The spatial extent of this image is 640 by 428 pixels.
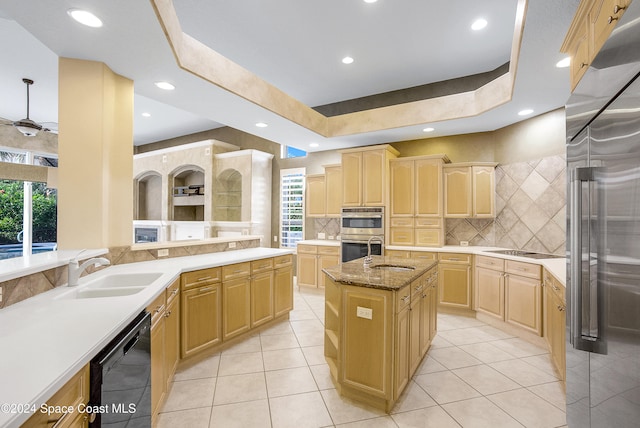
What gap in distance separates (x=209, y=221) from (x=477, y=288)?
18.8 feet

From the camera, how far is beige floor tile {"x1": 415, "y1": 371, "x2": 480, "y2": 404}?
7.39 feet

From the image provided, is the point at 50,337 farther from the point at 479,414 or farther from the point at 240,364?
the point at 479,414

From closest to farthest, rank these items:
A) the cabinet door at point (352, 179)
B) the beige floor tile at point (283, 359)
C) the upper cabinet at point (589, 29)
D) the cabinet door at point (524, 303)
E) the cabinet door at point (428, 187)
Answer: the upper cabinet at point (589, 29) < the beige floor tile at point (283, 359) < the cabinet door at point (524, 303) < the cabinet door at point (428, 187) < the cabinet door at point (352, 179)

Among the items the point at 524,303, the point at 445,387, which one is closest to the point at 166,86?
the point at 445,387

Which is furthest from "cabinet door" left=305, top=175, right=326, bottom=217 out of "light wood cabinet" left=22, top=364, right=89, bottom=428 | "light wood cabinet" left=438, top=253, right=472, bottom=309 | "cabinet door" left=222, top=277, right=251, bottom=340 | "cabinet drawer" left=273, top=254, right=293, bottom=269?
"light wood cabinet" left=22, top=364, right=89, bottom=428

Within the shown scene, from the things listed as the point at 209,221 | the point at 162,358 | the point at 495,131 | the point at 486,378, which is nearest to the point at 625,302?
the point at 486,378

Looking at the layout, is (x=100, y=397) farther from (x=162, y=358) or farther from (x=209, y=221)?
(x=209, y=221)

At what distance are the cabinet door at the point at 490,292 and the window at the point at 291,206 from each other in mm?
3525

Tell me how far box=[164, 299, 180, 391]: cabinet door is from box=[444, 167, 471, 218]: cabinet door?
3942 millimetres

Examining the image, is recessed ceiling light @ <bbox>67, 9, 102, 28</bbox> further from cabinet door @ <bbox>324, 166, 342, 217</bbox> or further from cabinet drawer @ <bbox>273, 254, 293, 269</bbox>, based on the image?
cabinet door @ <bbox>324, 166, 342, 217</bbox>

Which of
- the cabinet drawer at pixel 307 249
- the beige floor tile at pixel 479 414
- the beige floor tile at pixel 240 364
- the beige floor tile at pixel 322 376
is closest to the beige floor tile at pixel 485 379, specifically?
the beige floor tile at pixel 479 414

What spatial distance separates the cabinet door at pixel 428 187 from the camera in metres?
4.57

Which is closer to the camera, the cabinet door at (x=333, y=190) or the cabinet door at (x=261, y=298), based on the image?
the cabinet door at (x=261, y=298)

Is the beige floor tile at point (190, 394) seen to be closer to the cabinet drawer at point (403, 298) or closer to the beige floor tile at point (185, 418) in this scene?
the beige floor tile at point (185, 418)
